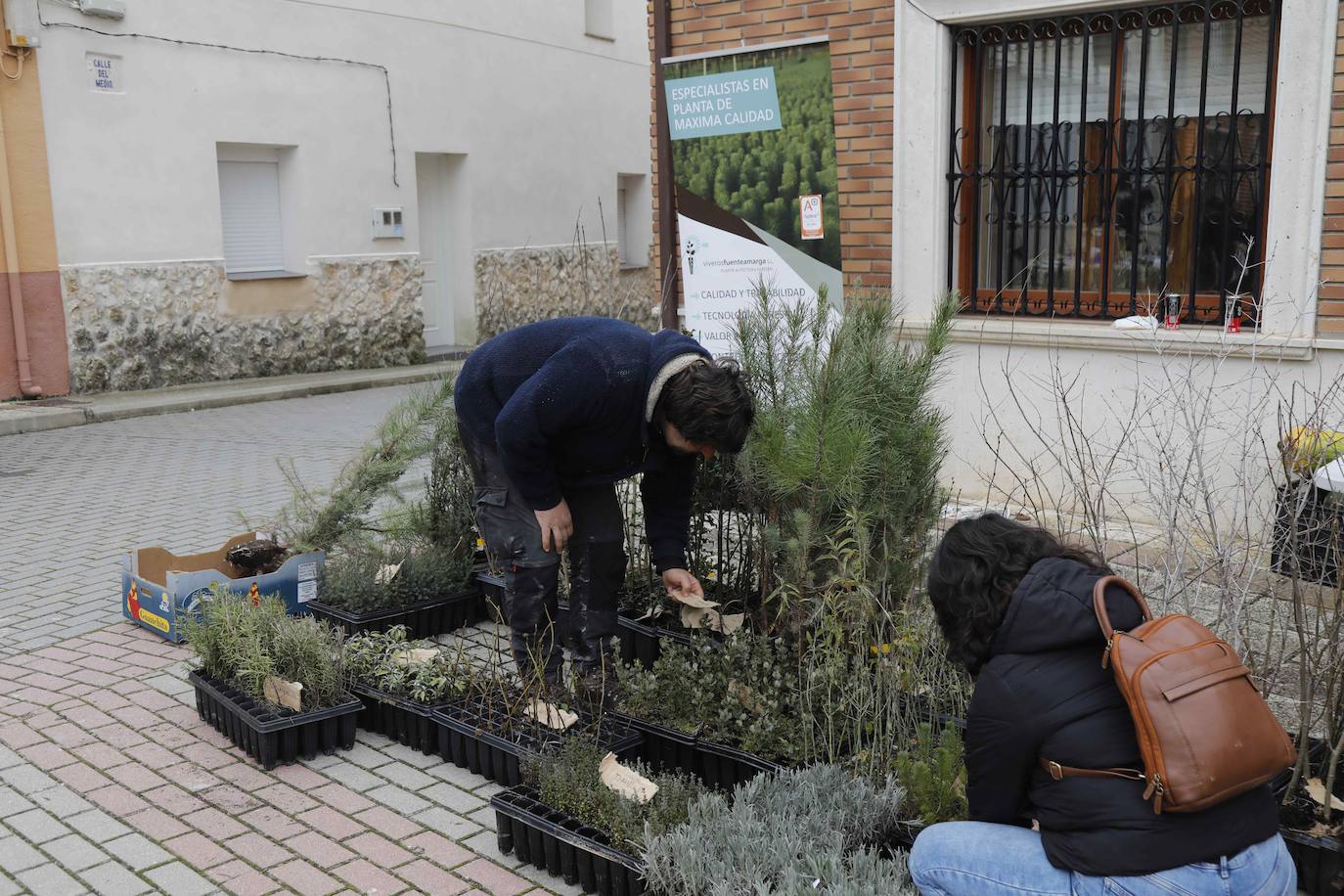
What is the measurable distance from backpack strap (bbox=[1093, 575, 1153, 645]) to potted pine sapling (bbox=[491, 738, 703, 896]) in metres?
1.30

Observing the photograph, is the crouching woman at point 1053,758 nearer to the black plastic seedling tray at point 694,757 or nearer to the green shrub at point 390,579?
the black plastic seedling tray at point 694,757

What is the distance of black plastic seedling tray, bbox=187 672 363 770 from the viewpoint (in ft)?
13.6

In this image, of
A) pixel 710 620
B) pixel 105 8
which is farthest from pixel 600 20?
pixel 710 620

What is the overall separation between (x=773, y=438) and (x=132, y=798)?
2.41 meters

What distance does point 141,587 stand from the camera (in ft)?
18.1

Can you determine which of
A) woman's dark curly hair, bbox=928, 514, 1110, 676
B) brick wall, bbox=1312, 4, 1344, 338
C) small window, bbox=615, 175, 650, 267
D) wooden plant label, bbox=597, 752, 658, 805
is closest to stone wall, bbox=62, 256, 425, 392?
small window, bbox=615, 175, 650, 267

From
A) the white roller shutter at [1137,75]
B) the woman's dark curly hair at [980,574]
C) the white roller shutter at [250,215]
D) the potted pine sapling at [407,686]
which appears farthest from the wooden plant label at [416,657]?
the white roller shutter at [250,215]

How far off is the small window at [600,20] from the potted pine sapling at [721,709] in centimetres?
1671

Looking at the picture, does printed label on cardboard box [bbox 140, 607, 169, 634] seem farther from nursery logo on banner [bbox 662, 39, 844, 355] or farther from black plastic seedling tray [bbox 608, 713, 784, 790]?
nursery logo on banner [bbox 662, 39, 844, 355]

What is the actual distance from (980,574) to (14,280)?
1191cm

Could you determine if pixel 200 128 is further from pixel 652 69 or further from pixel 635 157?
pixel 635 157

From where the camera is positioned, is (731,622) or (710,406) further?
(731,622)

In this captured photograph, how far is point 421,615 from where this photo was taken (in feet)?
17.7

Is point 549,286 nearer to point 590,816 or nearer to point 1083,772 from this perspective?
point 590,816
